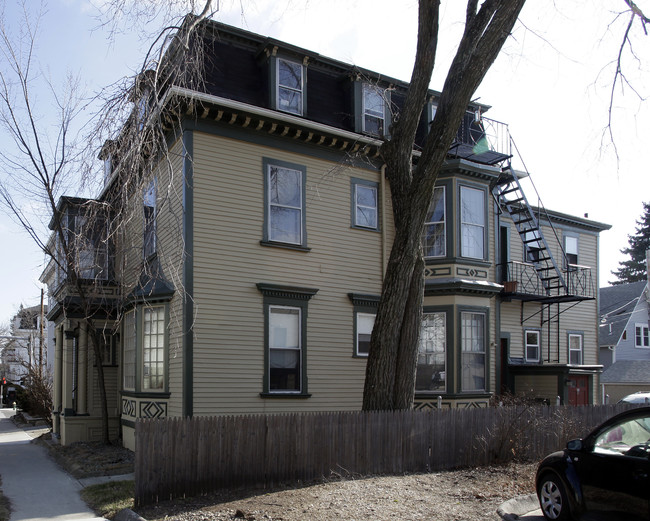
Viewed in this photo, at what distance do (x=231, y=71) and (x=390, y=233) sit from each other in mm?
5909

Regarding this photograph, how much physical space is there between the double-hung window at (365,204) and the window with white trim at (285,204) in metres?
1.66

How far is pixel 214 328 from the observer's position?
1384 centimetres

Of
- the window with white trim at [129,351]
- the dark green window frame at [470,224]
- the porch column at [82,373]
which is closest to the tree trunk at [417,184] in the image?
the dark green window frame at [470,224]

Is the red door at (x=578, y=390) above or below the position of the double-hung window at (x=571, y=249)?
below

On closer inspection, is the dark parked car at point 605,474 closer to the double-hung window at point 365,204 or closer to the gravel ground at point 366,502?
the gravel ground at point 366,502

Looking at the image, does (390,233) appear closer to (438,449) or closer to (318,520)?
(438,449)

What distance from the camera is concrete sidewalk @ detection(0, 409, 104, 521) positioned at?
30.8 feet

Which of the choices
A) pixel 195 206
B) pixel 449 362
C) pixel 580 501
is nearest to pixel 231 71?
pixel 195 206

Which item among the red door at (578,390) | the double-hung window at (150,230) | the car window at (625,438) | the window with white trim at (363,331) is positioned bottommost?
the red door at (578,390)

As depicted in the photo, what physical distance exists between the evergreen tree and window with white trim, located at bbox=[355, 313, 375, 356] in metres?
57.5

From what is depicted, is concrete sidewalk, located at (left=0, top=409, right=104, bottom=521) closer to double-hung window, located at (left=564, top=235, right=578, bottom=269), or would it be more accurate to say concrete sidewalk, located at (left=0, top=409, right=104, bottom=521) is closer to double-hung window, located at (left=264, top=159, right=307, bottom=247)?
double-hung window, located at (left=264, top=159, right=307, bottom=247)

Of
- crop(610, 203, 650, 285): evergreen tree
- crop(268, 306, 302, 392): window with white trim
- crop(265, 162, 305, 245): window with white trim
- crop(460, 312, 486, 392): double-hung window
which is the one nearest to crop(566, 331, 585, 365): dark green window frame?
crop(460, 312, 486, 392): double-hung window

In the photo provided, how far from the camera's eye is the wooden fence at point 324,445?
9.22m

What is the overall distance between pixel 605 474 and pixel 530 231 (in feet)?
47.4
